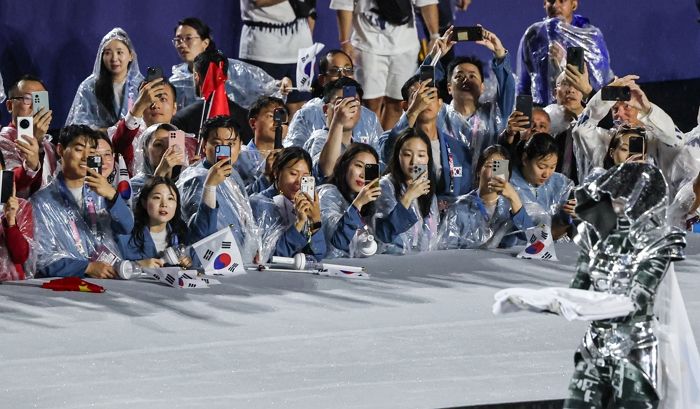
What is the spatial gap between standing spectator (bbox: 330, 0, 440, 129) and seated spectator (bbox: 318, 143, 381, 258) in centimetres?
186

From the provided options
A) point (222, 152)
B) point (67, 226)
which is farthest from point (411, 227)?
point (67, 226)

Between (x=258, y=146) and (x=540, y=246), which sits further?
(x=258, y=146)

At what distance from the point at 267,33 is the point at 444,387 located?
429 centimetres

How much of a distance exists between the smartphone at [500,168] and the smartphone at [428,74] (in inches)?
22.1

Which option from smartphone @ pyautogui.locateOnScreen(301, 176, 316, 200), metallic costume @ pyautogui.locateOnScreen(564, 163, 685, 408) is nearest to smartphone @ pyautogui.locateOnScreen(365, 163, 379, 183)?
smartphone @ pyautogui.locateOnScreen(301, 176, 316, 200)

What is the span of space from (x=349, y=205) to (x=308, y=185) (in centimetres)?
37

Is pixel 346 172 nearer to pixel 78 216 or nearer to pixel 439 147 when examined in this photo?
pixel 439 147

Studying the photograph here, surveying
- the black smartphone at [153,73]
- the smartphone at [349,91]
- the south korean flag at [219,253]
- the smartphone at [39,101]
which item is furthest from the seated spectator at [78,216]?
the smartphone at [349,91]

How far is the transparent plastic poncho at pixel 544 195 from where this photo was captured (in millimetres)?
7750

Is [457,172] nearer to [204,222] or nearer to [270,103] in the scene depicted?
[270,103]

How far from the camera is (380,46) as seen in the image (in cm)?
916

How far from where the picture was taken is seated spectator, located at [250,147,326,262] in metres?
7.04

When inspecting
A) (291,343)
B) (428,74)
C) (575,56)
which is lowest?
(291,343)

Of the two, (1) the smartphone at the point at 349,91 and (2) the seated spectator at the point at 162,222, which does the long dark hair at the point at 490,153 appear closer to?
(1) the smartphone at the point at 349,91
